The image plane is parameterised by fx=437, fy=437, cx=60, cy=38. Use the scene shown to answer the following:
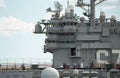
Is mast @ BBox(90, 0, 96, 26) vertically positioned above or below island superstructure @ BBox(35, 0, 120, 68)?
above

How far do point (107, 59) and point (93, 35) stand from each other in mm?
3930

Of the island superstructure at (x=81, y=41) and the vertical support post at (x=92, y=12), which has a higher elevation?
the vertical support post at (x=92, y=12)

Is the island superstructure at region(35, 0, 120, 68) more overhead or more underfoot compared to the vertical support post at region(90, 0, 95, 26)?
more underfoot

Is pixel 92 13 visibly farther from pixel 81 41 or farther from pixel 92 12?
pixel 81 41

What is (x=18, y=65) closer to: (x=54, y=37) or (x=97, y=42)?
(x=54, y=37)

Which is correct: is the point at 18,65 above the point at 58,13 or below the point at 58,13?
below

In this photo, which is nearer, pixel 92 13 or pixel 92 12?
pixel 92 13

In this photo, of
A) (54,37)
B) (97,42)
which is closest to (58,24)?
(54,37)

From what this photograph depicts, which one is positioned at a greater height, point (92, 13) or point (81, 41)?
point (92, 13)

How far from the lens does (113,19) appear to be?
62812mm

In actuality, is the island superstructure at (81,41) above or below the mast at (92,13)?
below

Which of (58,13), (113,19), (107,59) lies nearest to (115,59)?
(107,59)

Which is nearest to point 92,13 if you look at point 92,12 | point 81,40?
point 92,12

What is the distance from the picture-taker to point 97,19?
208ft
